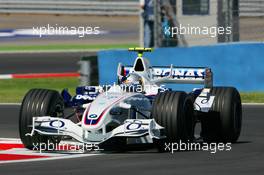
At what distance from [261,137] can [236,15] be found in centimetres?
1235

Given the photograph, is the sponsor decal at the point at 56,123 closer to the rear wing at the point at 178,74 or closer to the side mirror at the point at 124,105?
the side mirror at the point at 124,105

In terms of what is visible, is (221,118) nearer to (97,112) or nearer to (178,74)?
(178,74)

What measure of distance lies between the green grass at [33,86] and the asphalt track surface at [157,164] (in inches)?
321

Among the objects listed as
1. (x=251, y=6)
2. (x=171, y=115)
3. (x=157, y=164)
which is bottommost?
(x=251, y=6)

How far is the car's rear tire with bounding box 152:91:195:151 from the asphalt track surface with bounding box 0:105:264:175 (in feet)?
0.75

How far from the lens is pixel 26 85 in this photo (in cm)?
2700

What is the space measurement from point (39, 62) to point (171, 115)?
2094 centimetres

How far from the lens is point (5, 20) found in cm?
4541

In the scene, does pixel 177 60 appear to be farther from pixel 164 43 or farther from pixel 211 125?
pixel 211 125

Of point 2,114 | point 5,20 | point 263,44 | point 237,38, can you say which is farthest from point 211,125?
point 5,20

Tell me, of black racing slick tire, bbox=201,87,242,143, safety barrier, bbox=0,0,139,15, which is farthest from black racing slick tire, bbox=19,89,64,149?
safety barrier, bbox=0,0,139,15

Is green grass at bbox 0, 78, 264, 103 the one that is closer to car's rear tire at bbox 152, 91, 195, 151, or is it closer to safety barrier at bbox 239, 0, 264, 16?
car's rear tire at bbox 152, 91, 195, 151

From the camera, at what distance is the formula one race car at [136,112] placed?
13125mm

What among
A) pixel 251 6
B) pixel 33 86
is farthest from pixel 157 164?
pixel 251 6
